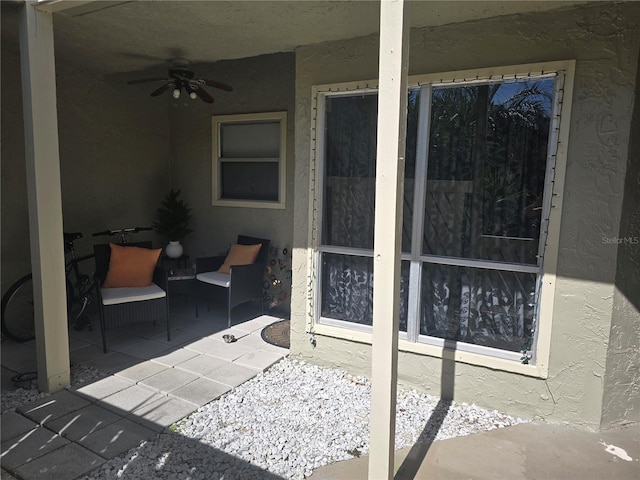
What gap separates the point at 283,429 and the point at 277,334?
5.10 ft

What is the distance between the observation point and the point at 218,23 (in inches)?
115

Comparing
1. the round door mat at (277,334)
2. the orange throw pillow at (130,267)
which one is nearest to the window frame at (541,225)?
the round door mat at (277,334)

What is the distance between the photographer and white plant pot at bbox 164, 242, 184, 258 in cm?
503

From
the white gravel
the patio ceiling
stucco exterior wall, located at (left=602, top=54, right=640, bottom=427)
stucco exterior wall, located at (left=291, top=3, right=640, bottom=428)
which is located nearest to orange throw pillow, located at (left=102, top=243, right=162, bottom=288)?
the white gravel

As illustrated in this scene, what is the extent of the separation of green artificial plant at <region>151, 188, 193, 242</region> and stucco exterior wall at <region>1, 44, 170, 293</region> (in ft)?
0.55

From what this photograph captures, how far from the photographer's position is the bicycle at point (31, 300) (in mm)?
3754

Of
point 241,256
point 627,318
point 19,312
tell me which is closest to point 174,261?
point 241,256

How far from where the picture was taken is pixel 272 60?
457 centimetres

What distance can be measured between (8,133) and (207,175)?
196cm

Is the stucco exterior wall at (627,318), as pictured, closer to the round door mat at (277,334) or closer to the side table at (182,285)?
the round door mat at (277,334)

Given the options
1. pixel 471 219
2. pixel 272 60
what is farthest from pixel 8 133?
pixel 471 219

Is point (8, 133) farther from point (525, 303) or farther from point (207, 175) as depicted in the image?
point (525, 303)

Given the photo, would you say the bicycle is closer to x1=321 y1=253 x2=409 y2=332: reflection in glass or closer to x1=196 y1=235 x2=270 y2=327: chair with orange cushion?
x1=196 y1=235 x2=270 y2=327: chair with orange cushion

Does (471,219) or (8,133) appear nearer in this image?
(471,219)
